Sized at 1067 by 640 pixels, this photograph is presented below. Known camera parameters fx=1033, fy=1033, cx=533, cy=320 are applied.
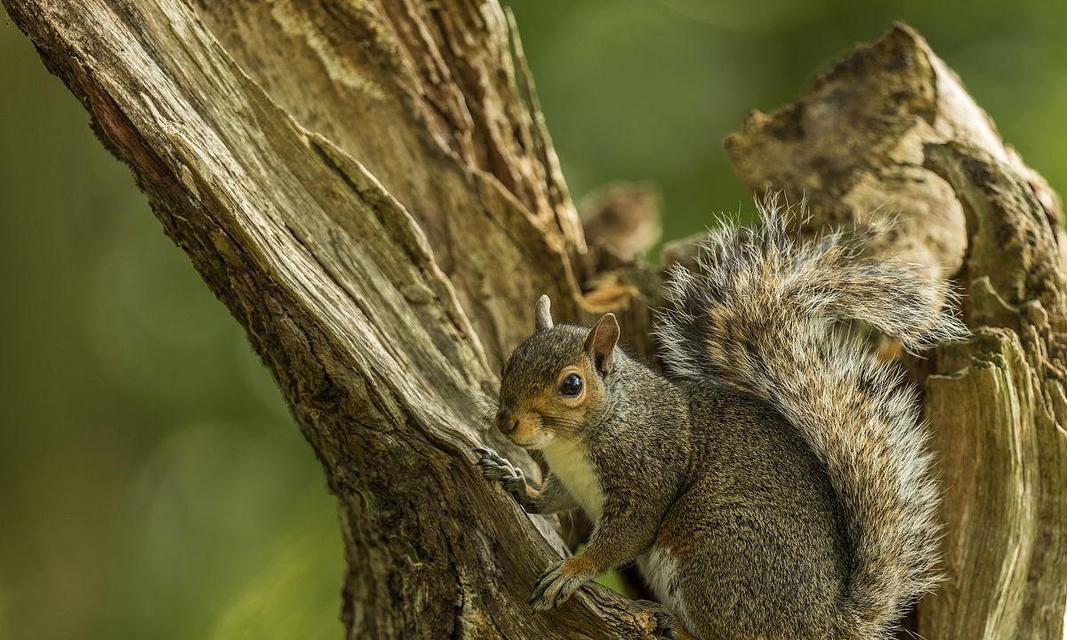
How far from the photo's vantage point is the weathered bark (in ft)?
7.36

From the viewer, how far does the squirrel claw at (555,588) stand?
2.00 metres

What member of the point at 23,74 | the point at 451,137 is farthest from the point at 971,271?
the point at 23,74

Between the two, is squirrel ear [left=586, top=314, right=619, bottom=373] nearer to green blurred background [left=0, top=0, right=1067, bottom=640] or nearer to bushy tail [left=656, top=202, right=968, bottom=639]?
bushy tail [left=656, top=202, right=968, bottom=639]

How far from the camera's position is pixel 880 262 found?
7.77ft

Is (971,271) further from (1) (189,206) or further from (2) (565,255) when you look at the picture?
(1) (189,206)

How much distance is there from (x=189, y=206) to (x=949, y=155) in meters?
1.80

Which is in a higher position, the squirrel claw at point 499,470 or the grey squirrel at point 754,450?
the squirrel claw at point 499,470

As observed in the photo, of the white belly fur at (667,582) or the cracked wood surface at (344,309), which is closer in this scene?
the cracked wood surface at (344,309)

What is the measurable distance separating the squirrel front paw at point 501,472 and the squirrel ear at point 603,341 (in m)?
0.29

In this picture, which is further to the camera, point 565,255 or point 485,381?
point 565,255

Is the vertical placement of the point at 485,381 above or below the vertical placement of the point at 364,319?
below

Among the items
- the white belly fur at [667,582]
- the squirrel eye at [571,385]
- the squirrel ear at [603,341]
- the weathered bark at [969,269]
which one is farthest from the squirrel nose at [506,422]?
the weathered bark at [969,269]

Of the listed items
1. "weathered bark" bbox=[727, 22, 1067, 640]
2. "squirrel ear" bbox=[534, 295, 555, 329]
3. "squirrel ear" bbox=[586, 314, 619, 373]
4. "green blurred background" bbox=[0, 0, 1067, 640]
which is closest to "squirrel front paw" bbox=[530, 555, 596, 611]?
"squirrel ear" bbox=[586, 314, 619, 373]

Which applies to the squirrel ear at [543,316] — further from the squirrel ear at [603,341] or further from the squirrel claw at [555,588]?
the squirrel claw at [555,588]
